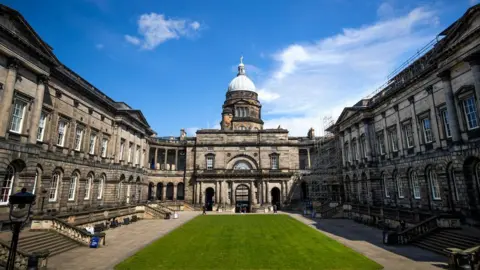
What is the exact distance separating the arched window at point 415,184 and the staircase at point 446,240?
23.9 ft

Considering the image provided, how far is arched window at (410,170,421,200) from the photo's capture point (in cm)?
2362

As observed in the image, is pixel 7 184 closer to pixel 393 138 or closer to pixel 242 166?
pixel 393 138

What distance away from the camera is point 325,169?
4166 cm

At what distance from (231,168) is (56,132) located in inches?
1239

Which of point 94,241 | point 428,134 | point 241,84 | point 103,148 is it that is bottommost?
point 94,241

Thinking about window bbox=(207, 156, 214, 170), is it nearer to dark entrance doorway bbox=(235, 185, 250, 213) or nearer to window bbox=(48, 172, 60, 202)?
dark entrance doorway bbox=(235, 185, 250, 213)

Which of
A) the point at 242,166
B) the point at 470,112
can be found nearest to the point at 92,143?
the point at 242,166

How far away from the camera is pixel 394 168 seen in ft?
87.5

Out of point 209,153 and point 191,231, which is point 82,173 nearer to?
point 191,231

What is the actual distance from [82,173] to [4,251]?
14588mm

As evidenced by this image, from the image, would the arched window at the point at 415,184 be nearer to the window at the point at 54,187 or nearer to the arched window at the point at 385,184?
the arched window at the point at 385,184

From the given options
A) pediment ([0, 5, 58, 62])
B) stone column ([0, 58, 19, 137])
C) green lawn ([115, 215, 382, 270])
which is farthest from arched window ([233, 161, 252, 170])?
stone column ([0, 58, 19, 137])

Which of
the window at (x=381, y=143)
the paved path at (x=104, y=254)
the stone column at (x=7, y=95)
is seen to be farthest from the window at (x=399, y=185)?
the stone column at (x=7, y=95)

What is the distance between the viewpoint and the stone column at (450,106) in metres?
18.5
